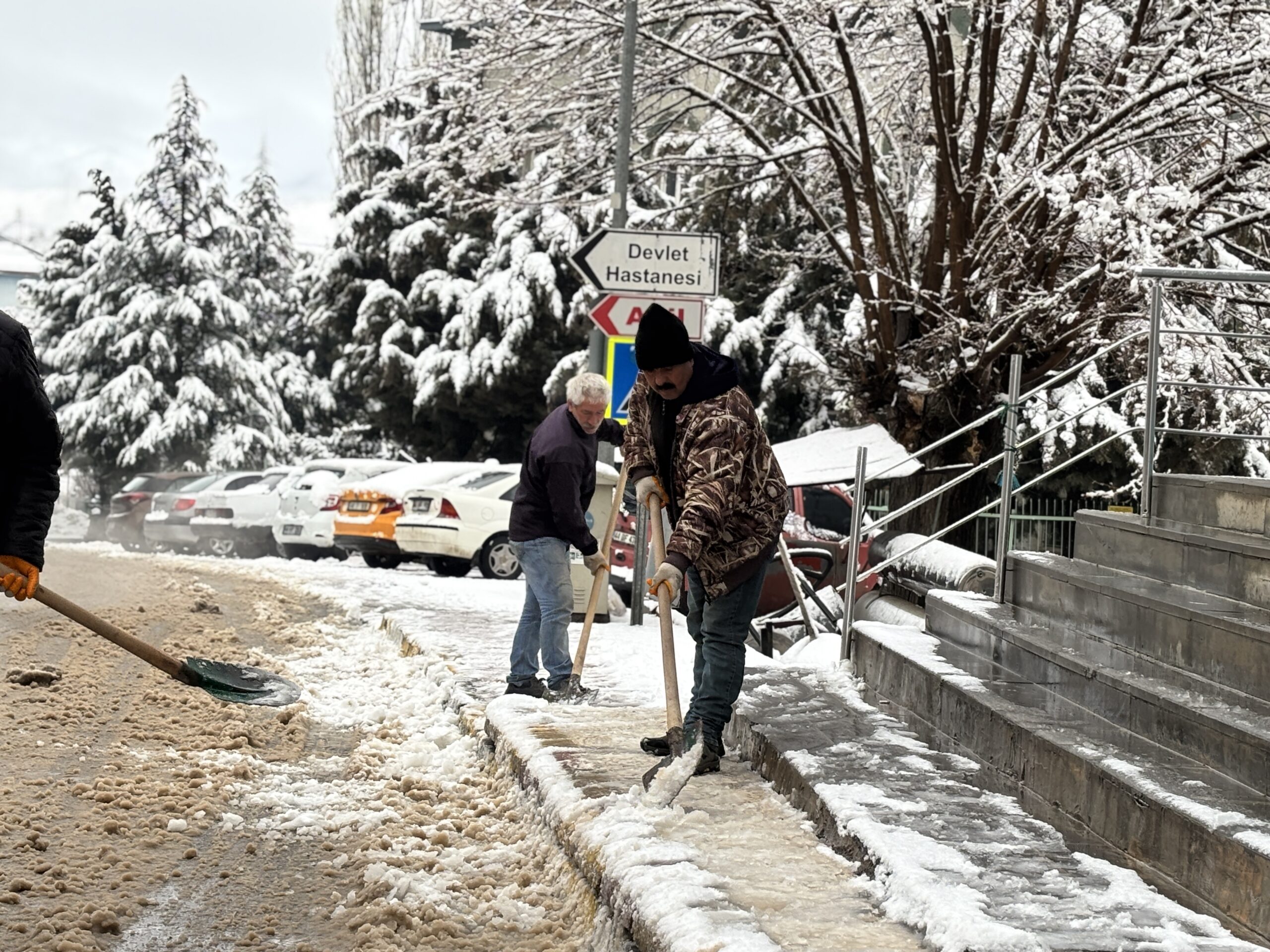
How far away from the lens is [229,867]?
493 centimetres

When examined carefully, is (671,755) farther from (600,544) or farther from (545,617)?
(600,544)

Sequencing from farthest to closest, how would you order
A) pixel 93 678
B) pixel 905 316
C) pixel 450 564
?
pixel 450 564
pixel 905 316
pixel 93 678

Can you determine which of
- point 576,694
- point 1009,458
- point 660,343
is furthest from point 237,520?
point 660,343

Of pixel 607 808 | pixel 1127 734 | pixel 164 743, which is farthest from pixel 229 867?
pixel 1127 734

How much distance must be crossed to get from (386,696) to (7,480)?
3801 millimetres

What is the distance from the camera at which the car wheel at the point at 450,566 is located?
1759cm

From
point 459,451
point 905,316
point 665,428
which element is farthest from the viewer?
point 459,451

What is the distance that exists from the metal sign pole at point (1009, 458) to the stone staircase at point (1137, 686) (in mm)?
296

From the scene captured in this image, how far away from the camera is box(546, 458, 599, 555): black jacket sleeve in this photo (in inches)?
302

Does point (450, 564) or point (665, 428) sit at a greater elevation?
point (665, 428)

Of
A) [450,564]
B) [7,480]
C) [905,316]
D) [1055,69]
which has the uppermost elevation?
[1055,69]

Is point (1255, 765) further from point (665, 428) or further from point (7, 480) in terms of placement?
point (7, 480)

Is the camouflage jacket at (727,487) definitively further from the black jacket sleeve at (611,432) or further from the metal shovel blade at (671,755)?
the black jacket sleeve at (611,432)

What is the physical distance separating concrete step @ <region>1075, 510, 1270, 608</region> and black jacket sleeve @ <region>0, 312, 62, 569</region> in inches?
167
